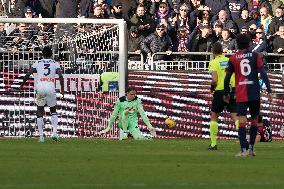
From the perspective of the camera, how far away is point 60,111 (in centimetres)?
3534

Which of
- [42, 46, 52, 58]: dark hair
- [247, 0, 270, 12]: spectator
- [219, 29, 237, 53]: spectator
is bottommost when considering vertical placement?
[42, 46, 52, 58]: dark hair

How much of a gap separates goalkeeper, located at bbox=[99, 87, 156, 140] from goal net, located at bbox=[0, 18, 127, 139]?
2.95ft

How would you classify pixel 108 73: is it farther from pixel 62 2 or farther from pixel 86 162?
pixel 86 162

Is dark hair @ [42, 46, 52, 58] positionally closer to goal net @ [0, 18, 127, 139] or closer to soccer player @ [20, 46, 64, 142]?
soccer player @ [20, 46, 64, 142]

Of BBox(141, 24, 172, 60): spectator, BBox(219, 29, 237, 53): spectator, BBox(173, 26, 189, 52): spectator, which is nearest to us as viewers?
BBox(219, 29, 237, 53): spectator

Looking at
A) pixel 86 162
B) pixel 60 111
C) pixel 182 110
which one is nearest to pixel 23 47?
pixel 60 111

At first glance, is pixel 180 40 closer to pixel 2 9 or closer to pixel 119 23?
pixel 119 23

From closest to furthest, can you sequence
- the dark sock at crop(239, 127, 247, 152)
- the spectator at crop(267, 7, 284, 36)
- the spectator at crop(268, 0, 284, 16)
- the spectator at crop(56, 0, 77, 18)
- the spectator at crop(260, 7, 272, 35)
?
the dark sock at crop(239, 127, 247, 152)
the spectator at crop(267, 7, 284, 36)
the spectator at crop(56, 0, 77, 18)
the spectator at crop(260, 7, 272, 35)
the spectator at crop(268, 0, 284, 16)

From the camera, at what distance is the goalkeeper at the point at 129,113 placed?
3450 centimetres

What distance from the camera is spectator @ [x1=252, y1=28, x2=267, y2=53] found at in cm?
3700

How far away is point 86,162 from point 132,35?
16.7 meters

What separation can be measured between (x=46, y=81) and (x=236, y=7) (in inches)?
358

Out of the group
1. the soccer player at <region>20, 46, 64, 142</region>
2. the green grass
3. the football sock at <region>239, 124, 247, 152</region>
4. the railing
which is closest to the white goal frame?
the railing

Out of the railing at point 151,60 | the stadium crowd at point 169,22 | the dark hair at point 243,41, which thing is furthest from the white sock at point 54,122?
the dark hair at point 243,41
